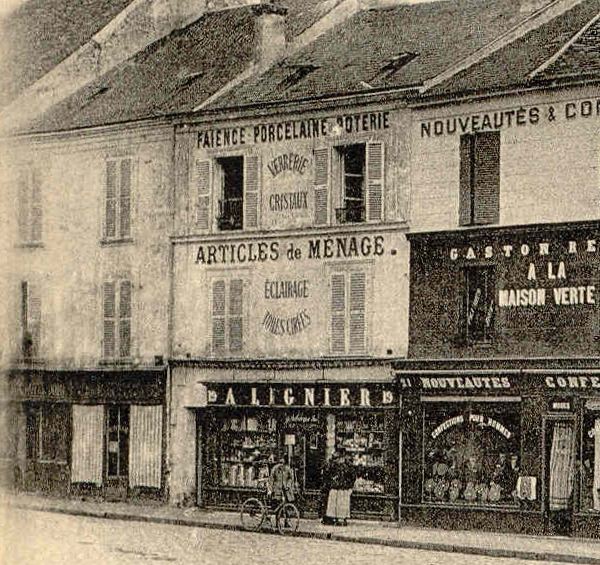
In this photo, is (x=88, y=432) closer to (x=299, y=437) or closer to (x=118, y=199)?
(x=118, y=199)

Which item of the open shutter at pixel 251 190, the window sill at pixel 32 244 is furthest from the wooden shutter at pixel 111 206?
the open shutter at pixel 251 190

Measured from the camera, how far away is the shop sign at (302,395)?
29859 millimetres

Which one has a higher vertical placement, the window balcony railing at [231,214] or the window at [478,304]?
the window balcony railing at [231,214]

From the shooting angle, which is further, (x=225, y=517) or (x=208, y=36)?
(x=208, y=36)

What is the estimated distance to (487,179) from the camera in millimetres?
28672

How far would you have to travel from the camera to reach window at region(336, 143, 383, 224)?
30.4 meters

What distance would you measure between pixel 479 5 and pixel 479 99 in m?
4.72

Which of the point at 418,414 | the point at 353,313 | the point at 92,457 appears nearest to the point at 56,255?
the point at 92,457

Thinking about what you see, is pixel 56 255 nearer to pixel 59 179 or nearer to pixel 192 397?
pixel 59 179

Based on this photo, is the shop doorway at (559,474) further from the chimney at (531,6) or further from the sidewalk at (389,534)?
the chimney at (531,6)

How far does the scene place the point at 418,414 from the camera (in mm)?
28969

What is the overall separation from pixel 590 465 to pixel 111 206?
1287 centimetres

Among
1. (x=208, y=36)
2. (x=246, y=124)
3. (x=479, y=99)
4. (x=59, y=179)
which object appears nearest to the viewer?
(x=479, y=99)

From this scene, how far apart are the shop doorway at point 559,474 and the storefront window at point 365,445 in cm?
371
